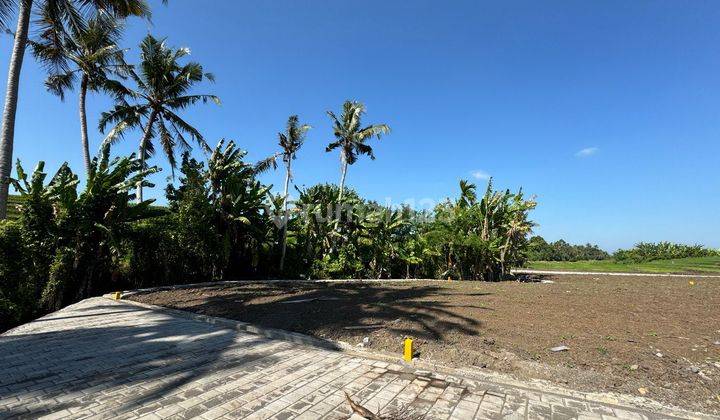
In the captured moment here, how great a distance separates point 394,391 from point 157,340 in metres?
4.54

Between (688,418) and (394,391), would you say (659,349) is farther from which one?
(394,391)

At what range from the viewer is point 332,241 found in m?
19.4

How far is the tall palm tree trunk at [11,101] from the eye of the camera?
29.6 feet

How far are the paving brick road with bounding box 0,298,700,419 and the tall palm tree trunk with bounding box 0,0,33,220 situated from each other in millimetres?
5077

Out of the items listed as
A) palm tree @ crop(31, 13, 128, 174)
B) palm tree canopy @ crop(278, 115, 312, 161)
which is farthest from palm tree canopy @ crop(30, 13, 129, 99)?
palm tree canopy @ crop(278, 115, 312, 161)

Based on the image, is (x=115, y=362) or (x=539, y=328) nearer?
(x=115, y=362)

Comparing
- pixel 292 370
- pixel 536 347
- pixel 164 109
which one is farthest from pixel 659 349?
pixel 164 109

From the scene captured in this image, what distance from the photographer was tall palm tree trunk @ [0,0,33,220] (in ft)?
29.6

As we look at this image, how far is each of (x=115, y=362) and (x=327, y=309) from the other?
465cm

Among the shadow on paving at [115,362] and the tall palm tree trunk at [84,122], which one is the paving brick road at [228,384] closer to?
the shadow on paving at [115,362]

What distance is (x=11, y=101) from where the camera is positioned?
9156mm

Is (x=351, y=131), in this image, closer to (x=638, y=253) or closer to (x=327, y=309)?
(x=327, y=309)

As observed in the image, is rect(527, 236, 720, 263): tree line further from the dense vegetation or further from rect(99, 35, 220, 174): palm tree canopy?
rect(99, 35, 220, 174): palm tree canopy

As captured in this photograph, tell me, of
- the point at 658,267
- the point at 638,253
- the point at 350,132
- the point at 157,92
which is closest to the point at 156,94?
the point at 157,92
